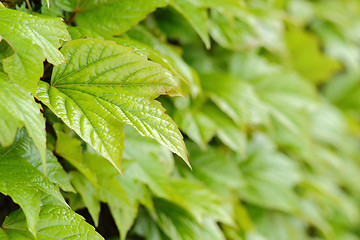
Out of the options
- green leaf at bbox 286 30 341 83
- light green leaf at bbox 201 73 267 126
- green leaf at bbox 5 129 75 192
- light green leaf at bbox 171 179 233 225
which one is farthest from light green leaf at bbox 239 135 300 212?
green leaf at bbox 5 129 75 192

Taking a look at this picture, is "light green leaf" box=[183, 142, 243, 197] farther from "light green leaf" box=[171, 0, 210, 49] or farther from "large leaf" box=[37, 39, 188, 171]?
"large leaf" box=[37, 39, 188, 171]

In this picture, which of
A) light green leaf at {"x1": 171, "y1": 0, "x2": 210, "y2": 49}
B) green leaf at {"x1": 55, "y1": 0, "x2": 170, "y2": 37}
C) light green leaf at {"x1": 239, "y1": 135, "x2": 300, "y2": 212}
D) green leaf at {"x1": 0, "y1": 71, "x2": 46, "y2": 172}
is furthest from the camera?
light green leaf at {"x1": 239, "y1": 135, "x2": 300, "y2": 212}

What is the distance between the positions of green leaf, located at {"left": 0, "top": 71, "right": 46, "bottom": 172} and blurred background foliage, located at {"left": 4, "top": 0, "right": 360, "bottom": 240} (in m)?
0.19

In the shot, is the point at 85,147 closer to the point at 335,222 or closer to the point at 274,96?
the point at 274,96

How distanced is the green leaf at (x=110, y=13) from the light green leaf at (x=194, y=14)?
124 mm

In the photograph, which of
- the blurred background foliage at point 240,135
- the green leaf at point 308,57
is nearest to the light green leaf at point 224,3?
the blurred background foliage at point 240,135

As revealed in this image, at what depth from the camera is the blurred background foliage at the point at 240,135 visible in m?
0.82

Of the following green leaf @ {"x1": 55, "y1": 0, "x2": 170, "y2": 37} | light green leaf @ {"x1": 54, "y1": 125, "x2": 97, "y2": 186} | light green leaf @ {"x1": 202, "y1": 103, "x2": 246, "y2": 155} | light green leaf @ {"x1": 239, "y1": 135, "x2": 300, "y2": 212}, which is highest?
green leaf @ {"x1": 55, "y1": 0, "x2": 170, "y2": 37}

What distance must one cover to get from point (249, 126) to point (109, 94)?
818 millimetres

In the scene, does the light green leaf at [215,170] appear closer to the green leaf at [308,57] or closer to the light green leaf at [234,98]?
the light green leaf at [234,98]

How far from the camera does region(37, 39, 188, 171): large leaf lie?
547mm

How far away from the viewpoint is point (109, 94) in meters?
0.60

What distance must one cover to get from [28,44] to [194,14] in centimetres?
44

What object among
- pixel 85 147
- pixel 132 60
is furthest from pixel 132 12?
pixel 85 147
